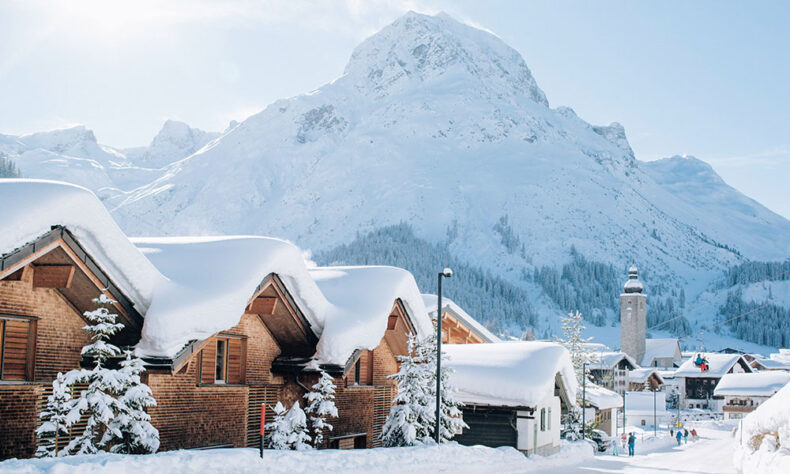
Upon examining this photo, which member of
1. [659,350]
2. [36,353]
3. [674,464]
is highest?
[659,350]

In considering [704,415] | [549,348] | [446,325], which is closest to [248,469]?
[549,348]

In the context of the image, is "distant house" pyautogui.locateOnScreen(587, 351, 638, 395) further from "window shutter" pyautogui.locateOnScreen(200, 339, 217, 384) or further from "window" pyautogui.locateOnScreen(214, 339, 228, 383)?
"window shutter" pyautogui.locateOnScreen(200, 339, 217, 384)

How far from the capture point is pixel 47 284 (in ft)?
46.5

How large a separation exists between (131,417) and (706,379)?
113378 mm

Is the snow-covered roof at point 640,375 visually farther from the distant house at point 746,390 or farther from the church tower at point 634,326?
the church tower at point 634,326

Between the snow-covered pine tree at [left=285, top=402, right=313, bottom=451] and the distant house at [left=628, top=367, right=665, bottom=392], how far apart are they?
339 ft

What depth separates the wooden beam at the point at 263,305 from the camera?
1958 cm

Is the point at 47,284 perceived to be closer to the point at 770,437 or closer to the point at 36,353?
the point at 36,353

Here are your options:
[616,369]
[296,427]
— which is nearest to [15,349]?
[296,427]

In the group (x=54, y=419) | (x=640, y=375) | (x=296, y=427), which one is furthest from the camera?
(x=640, y=375)

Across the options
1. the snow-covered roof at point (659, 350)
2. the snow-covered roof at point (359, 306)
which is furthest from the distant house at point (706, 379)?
the snow-covered roof at point (359, 306)

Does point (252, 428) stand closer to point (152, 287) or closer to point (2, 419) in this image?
point (152, 287)

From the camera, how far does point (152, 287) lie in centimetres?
1566

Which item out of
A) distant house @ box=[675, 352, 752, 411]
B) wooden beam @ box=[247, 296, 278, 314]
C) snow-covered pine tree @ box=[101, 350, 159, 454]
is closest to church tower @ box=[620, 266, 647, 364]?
distant house @ box=[675, 352, 752, 411]
